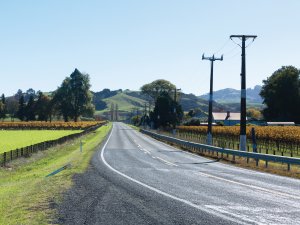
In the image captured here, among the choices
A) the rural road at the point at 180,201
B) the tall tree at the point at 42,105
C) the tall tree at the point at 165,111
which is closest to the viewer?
the rural road at the point at 180,201

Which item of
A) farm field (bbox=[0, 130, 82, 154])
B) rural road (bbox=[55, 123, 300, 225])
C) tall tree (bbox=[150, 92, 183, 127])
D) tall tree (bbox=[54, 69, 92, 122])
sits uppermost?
tall tree (bbox=[54, 69, 92, 122])

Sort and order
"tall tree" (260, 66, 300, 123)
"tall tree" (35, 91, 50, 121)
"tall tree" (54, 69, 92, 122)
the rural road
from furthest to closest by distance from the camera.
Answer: "tall tree" (35, 91, 50, 121)
"tall tree" (54, 69, 92, 122)
"tall tree" (260, 66, 300, 123)
the rural road

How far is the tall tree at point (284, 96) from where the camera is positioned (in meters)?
116

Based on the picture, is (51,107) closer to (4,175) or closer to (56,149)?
(56,149)

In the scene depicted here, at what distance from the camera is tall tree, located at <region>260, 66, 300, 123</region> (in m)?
116

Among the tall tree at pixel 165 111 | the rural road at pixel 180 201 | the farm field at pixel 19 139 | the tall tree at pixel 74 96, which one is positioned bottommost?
the farm field at pixel 19 139

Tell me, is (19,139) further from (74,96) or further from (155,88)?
(155,88)

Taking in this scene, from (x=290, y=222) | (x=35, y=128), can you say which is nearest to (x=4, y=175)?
(x=290, y=222)

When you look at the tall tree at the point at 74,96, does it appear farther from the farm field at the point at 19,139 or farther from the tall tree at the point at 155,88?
the farm field at the point at 19,139

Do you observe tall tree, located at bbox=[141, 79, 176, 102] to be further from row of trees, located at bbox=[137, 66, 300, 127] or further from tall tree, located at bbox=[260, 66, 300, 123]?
tall tree, located at bbox=[260, 66, 300, 123]

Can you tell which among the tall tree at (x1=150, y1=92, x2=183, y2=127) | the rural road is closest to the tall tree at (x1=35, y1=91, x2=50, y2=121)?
the tall tree at (x1=150, y1=92, x2=183, y2=127)

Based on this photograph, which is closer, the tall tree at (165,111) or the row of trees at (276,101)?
the tall tree at (165,111)

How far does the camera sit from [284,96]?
4611 inches

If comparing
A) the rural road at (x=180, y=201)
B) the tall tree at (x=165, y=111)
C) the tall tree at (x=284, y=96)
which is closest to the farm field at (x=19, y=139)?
the tall tree at (x=165, y=111)
